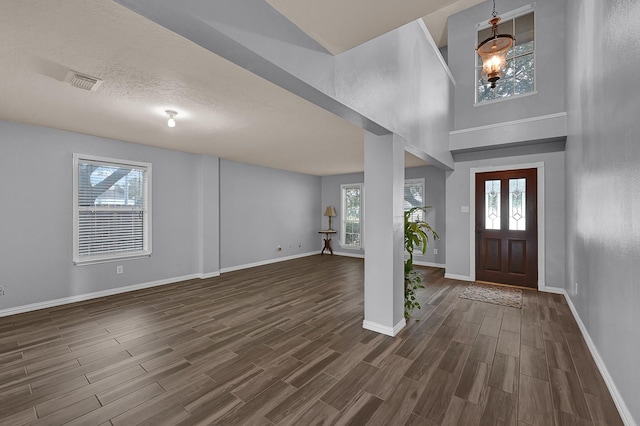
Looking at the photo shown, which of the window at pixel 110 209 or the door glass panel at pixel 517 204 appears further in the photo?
the door glass panel at pixel 517 204

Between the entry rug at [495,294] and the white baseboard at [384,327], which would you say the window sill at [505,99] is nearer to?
the entry rug at [495,294]

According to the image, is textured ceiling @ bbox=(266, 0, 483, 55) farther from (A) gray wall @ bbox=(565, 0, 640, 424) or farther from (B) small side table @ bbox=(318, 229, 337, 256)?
(B) small side table @ bbox=(318, 229, 337, 256)

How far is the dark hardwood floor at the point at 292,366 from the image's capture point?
1812mm

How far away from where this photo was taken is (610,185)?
2045 millimetres

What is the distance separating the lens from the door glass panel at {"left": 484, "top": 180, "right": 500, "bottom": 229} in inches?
201

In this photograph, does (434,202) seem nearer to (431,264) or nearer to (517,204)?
(431,264)

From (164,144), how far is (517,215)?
20.9 ft

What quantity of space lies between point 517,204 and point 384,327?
12.2 ft

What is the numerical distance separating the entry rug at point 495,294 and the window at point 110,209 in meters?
5.57

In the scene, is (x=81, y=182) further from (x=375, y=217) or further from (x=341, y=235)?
(x=341, y=235)

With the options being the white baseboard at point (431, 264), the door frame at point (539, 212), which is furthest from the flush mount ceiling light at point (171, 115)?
the white baseboard at point (431, 264)

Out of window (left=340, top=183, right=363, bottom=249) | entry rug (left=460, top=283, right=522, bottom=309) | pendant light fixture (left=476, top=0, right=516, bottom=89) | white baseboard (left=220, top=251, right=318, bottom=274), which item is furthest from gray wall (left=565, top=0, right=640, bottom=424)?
white baseboard (left=220, top=251, right=318, bottom=274)

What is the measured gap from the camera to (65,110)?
310 cm

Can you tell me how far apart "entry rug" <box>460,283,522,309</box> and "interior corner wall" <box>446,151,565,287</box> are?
1.71 ft
